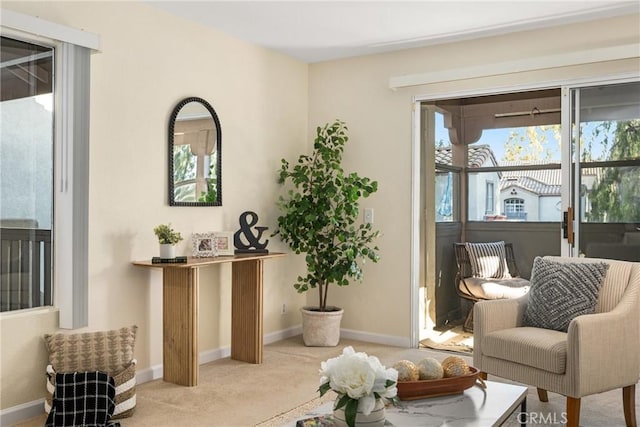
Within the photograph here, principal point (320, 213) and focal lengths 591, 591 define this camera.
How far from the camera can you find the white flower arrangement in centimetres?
179

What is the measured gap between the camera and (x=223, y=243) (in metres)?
4.02

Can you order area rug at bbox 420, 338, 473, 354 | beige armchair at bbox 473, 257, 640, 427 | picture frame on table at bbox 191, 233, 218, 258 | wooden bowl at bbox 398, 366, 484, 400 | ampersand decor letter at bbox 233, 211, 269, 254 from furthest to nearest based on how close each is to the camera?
area rug at bbox 420, 338, 473, 354 < ampersand decor letter at bbox 233, 211, 269, 254 < picture frame on table at bbox 191, 233, 218, 258 < beige armchair at bbox 473, 257, 640, 427 < wooden bowl at bbox 398, 366, 484, 400

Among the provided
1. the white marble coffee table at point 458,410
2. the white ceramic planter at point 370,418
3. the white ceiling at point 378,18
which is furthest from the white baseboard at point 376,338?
the white ceramic planter at point 370,418

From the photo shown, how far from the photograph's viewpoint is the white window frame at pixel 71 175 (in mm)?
3232

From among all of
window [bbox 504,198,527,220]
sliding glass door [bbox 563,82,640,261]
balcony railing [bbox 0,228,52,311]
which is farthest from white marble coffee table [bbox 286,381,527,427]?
window [bbox 504,198,527,220]

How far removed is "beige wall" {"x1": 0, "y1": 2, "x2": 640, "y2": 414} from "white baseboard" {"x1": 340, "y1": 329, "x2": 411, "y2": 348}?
0.04 metres

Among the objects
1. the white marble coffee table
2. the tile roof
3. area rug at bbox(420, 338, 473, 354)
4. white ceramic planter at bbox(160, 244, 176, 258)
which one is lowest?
area rug at bbox(420, 338, 473, 354)

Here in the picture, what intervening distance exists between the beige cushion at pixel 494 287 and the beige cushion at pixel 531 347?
4.04 feet

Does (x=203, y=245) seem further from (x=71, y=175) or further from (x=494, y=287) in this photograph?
(x=494, y=287)

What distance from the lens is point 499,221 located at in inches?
176

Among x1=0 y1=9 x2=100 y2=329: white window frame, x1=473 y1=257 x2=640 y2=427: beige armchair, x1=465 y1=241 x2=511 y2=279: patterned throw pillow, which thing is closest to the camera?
x1=473 y1=257 x2=640 y2=427: beige armchair

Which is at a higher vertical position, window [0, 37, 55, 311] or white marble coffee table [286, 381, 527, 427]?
window [0, 37, 55, 311]

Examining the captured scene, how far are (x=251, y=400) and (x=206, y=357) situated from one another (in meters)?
0.95

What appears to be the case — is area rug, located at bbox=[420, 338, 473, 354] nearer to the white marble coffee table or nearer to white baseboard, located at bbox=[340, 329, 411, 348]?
white baseboard, located at bbox=[340, 329, 411, 348]
